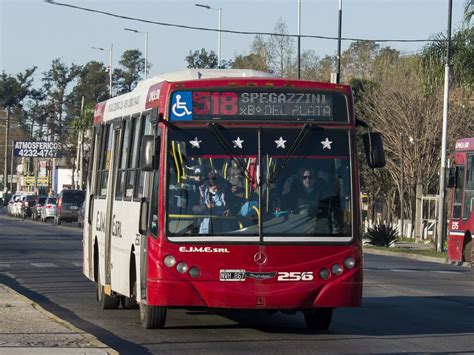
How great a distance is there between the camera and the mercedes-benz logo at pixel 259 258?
537 inches

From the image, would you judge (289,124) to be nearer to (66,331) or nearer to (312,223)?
(312,223)

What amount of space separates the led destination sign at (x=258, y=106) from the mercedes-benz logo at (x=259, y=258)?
1.60 metres

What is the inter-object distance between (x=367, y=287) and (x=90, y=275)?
235 inches

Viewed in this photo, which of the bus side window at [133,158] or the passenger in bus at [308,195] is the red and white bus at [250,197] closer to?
the passenger in bus at [308,195]

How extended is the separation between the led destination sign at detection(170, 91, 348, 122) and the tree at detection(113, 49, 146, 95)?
102510 millimetres

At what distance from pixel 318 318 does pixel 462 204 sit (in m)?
14.1

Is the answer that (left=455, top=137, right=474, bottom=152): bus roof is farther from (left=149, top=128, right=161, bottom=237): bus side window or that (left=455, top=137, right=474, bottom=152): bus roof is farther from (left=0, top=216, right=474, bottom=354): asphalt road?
(left=149, top=128, right=161, bottom=237): bus side window

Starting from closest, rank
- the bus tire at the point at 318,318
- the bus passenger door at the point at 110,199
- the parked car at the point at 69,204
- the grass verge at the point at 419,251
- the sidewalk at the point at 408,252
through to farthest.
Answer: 1. the bus tire at the point at 318,318
2. the bus passenger door at the point at 110,199
3. the sidewalk at the point at 408,252
4. the grass verge at the point at 419,251
5. the parked car at the point at 69,204

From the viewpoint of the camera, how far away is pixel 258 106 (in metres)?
14.2

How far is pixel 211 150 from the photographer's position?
1395 centimetres

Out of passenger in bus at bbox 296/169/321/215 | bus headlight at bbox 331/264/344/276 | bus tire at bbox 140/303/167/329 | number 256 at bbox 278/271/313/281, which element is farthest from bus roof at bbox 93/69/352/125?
bus tire at bbox 140/303/167/329

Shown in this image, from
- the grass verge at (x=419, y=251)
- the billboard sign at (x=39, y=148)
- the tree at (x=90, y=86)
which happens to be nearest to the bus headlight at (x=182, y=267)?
the grass verge at (x=419, y=251)

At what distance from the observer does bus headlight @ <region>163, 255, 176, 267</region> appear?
13625 millimetres

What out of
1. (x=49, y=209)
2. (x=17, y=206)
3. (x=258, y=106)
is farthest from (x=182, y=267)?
(x=17, y=206)
